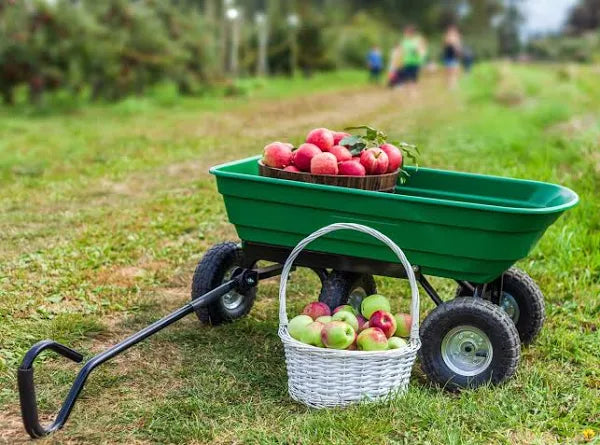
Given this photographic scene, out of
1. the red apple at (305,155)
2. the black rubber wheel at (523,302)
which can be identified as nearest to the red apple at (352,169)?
the red apple at (305,155)

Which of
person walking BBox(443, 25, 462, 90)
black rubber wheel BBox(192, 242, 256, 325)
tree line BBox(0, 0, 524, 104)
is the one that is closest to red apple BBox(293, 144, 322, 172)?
black rubber wheel BBox(192, 242, 256, 325)

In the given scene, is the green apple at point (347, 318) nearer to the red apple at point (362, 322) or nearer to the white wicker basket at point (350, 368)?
the red apple at point (362, 322)

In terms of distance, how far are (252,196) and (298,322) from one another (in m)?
0.61

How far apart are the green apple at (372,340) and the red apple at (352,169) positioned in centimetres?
72

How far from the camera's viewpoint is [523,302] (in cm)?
389

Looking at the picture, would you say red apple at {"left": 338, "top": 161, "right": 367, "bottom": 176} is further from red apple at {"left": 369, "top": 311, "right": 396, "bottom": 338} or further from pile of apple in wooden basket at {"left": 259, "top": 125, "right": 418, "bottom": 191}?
red apple at {"left": 369, "top": 311, "right": 396, "bottom": 338}

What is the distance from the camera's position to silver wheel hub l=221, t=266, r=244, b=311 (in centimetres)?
417

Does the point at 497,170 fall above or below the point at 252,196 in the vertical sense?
below

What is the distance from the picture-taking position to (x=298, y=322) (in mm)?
3359

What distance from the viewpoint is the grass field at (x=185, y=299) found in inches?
123

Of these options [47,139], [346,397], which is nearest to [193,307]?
[346,397]

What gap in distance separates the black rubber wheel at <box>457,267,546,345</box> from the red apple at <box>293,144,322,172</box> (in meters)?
0.92

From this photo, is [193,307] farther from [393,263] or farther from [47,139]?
[47,139]

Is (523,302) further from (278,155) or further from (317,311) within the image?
(278,155)
